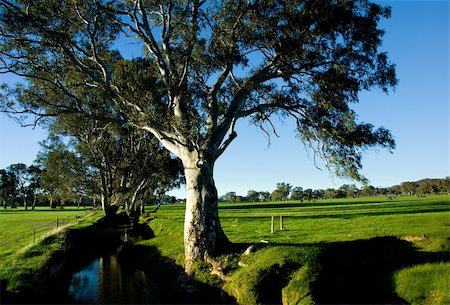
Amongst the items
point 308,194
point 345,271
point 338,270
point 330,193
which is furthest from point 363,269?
point 330,193

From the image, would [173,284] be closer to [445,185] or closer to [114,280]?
[114,280]

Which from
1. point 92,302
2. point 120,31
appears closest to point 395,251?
point 92,302

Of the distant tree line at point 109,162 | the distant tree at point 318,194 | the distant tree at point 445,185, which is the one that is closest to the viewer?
the distant tree line at point 109,162

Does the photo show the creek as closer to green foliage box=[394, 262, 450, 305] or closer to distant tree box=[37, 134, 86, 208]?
green foliage box=[394, 262, 450, 305]

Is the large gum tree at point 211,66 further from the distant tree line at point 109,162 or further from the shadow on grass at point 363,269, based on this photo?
the distant tree line at point 109,162

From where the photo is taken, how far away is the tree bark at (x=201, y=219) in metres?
16.5

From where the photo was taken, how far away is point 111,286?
1755 centimetres

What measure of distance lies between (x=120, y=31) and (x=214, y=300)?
15.4 metres

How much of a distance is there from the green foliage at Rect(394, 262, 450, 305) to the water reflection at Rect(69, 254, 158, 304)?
9597 mm

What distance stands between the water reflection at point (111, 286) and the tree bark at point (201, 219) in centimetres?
244

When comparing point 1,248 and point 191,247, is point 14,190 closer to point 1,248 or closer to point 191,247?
point 1,248

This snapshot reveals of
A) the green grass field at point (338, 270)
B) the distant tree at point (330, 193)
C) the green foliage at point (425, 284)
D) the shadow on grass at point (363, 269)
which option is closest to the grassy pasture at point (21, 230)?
the green grass field at point (338, 270)

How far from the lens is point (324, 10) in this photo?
15.8 metres

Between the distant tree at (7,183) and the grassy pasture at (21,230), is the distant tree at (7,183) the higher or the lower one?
the higher one
